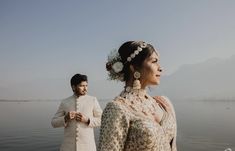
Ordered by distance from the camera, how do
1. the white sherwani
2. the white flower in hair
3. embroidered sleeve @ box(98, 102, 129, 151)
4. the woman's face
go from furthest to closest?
the white sherwani, the white flower in hair, the woman's face, embroidered sleeve @ box(98, 102, 129, 151)

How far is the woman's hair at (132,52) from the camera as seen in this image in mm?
3139

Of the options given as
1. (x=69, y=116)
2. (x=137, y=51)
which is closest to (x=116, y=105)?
(x=137, y=51)

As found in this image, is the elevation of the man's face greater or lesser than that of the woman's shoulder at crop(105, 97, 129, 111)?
greater

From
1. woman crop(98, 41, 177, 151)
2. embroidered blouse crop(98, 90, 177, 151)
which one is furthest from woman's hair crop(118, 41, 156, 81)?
embroidered blouse crop(98, 90, 177, 151)

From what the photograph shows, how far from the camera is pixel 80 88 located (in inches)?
294

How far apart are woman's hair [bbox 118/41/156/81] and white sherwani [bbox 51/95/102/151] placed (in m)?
4.09

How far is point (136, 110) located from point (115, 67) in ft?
1.72

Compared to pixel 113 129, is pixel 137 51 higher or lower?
higher

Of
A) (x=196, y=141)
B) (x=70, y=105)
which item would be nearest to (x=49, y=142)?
(x=196, y=141)

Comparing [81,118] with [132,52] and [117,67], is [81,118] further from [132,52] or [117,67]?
[132,52]

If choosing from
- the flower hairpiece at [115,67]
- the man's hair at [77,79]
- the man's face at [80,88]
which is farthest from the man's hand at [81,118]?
the flower hairpiece at [115,67]

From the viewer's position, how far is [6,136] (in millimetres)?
34875

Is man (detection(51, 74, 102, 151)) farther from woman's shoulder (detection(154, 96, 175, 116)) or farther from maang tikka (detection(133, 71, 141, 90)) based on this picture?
maang tikka (detection(133, 71, 141, 90))

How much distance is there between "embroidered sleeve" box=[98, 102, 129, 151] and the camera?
9.21ft
